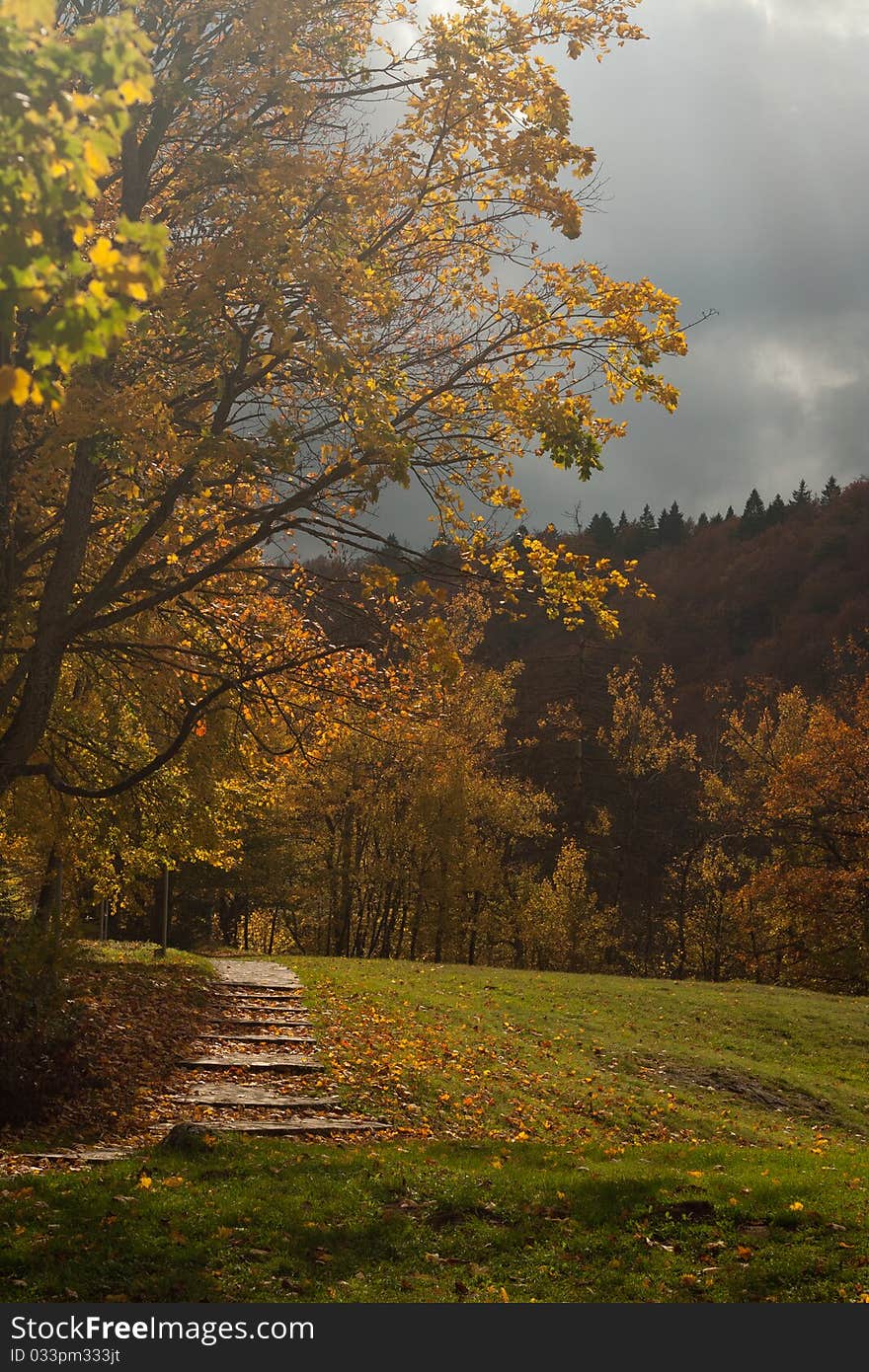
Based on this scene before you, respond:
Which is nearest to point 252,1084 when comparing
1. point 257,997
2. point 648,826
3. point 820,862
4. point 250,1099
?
point 250,1099

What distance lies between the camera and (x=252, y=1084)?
35.4 ft

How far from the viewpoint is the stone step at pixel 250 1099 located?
9922 mm

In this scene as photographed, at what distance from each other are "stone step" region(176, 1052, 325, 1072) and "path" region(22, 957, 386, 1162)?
0.4 inches

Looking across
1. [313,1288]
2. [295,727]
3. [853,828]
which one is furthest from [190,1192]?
[853,828]

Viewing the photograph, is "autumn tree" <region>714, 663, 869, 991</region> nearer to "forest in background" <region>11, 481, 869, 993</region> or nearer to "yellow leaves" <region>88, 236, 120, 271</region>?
"forest in background" <region>11, 481, 869, 993</region>

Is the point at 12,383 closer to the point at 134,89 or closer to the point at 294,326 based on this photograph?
the point at 134,89

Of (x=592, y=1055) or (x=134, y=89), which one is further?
(x=592, y=1055)

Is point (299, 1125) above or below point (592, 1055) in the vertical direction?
above

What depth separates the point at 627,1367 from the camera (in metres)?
5.16

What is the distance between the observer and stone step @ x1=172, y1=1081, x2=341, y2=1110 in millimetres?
9922

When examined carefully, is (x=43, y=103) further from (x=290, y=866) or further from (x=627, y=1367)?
(x=290, y=866)

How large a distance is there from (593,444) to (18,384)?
505 cm

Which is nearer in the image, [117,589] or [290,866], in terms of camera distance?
[117,589]

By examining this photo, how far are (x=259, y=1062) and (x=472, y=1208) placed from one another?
5.02 metres
